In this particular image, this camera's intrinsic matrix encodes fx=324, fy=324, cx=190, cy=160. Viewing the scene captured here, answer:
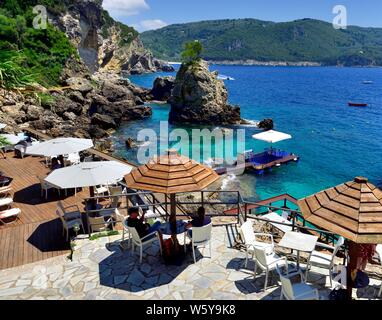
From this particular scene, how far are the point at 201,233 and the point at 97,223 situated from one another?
3.75 m

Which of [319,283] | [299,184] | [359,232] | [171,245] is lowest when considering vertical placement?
[299,184]

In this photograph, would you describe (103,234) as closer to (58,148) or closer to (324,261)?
(58,148)

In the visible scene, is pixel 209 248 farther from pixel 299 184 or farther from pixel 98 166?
pixel 299 184

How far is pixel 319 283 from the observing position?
289 inches

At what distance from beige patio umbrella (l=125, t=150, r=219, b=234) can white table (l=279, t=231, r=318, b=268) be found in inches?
88.2

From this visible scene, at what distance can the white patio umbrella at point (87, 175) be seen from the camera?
375 inches

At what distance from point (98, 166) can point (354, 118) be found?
66.6 meters

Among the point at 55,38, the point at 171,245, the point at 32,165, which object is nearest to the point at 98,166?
the point at 171,245

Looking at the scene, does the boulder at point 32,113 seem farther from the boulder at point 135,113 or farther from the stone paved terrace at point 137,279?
the stone paved terrace at point 137,279

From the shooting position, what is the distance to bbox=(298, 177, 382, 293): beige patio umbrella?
528 centimetres

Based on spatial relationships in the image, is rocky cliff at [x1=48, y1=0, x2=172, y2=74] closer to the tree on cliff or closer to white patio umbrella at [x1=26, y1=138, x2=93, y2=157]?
the tree on cliff

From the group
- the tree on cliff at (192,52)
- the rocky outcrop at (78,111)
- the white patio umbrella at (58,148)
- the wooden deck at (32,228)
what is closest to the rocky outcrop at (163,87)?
the rocky outcrop at (78,111)

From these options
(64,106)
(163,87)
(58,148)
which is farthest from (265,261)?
(163,87)
